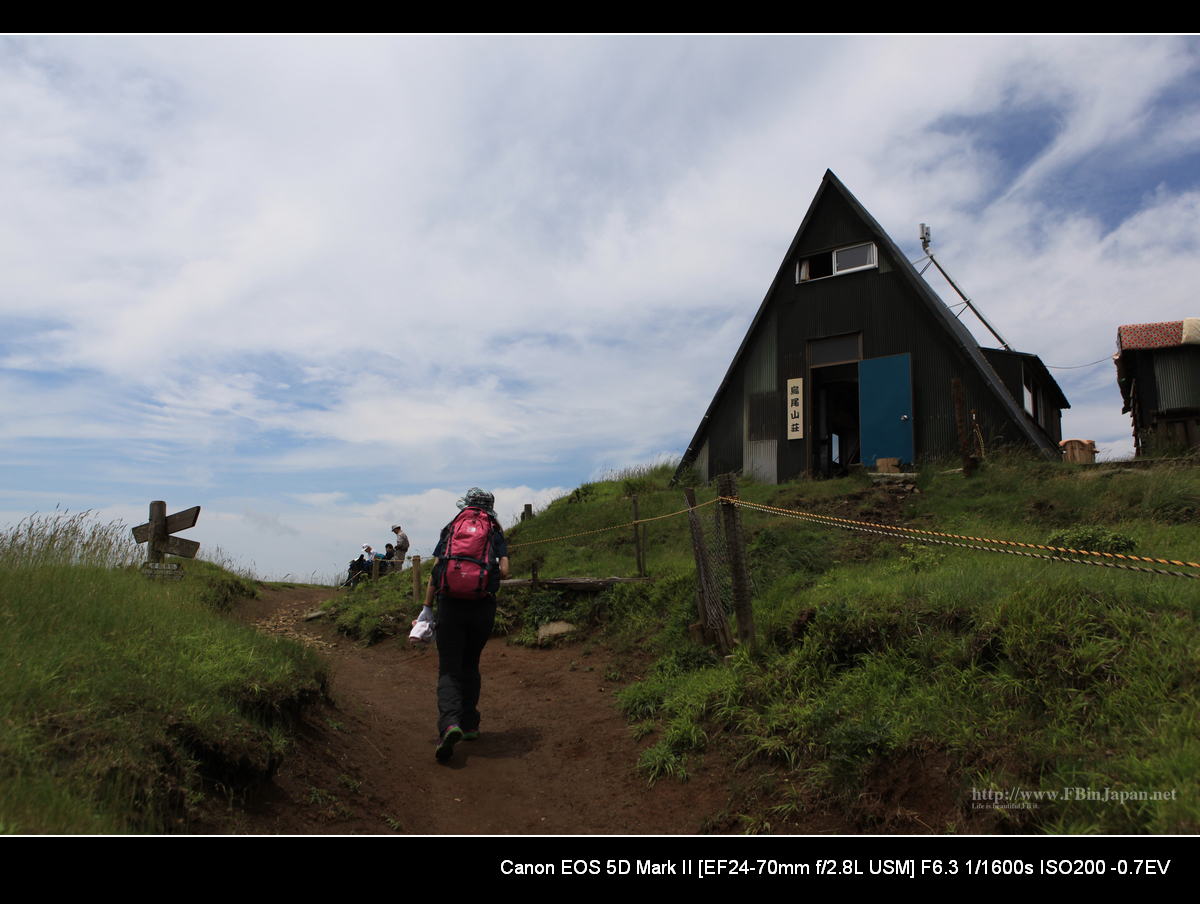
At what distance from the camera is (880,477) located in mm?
12586

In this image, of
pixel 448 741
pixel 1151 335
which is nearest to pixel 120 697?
pixel 448 741

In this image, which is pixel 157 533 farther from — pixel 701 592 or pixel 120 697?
pixel 701 592

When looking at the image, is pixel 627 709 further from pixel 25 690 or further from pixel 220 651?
pixel 25 690

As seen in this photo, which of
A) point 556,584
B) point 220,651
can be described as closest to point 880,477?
point 556,584

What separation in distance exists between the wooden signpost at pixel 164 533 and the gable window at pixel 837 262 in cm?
1394

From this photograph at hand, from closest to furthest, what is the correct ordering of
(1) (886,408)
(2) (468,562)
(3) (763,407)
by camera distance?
(2) (468,562)
(1) (886,408)
(3) (763,407)

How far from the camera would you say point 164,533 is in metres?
8.05

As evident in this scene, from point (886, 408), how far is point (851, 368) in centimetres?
172

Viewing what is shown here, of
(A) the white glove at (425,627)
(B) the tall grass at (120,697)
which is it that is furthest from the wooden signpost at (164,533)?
(A) the white glove at (425,627)

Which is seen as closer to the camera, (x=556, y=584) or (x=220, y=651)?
(x=220, y=651)

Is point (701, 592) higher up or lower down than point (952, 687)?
higher up

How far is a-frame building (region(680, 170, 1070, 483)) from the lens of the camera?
13.8m

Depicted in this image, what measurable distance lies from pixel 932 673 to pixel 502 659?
228 inches
